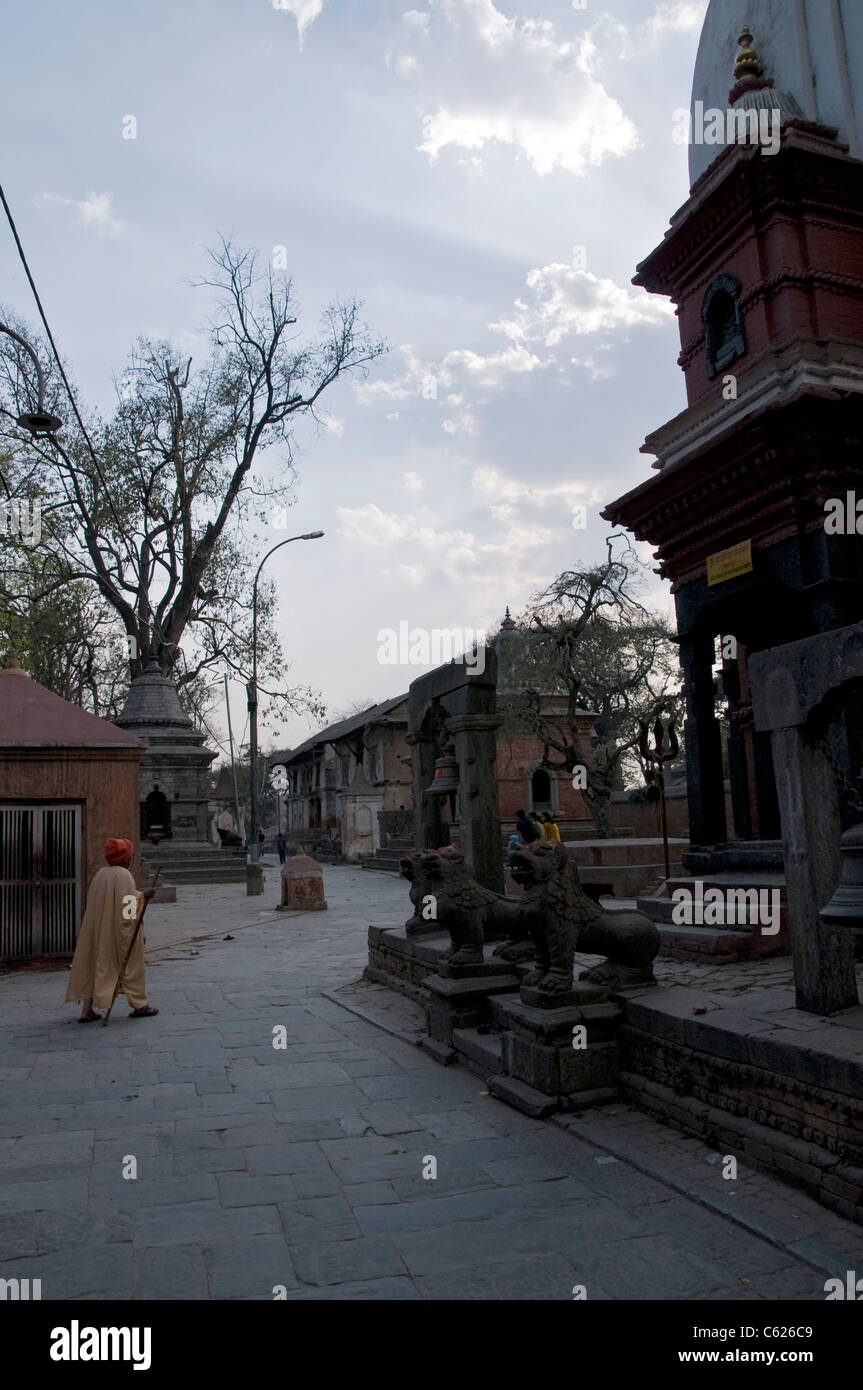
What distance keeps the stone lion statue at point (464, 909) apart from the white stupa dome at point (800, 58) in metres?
8.61

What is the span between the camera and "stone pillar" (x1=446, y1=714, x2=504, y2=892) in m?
8.11

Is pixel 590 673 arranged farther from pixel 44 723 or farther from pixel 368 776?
pixel 44 723

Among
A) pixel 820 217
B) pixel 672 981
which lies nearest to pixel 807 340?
pixel 820 217

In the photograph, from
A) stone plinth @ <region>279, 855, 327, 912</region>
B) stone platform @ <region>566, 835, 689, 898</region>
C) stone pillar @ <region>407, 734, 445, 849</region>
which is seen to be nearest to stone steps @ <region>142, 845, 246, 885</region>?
stone plinth @ <region>279, 855, 327, 912</region>

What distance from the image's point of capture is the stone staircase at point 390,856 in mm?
30694

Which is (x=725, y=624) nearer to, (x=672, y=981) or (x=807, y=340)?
(x=807, y=340)

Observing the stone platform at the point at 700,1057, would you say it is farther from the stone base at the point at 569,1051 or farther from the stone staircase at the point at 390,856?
the stone staircase at the point at 390,856

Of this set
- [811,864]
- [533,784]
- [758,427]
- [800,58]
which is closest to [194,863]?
[533,784]

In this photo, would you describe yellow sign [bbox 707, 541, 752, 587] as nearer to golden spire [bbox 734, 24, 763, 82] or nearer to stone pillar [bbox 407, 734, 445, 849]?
stone pillar [bbox 407, 734, 445, 849]

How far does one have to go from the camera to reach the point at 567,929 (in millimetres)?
5375

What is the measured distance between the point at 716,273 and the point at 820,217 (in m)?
1.11

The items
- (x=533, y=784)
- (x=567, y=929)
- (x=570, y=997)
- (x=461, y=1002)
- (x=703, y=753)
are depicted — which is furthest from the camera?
(x=533, y=784)

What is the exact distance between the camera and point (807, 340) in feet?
26.1

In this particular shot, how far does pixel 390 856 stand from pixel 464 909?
85.1 feet
